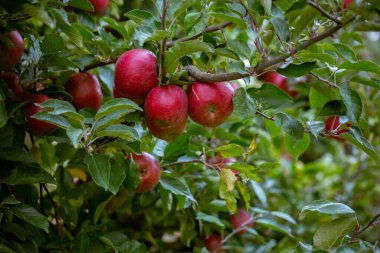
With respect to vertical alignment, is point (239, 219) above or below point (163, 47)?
below

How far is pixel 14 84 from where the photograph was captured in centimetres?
108

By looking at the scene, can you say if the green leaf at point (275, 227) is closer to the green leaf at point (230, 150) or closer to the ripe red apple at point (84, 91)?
the green leaf at point (230, 150)

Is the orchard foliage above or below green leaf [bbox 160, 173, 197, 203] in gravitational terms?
above

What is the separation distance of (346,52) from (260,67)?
11.2 inches

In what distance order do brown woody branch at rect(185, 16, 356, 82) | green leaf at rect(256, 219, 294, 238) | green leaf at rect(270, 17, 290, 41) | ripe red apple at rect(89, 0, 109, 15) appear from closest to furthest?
brown woody branch at rect(185, 16, 356, 82)
green leaf at rect(270, 17, 290, 41)
ripe red apple at rect(89, 0, 109, 15)
green leaf at rect(256, 219, 294, 238)

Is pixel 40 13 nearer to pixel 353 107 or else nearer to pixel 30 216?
pixel 30 216

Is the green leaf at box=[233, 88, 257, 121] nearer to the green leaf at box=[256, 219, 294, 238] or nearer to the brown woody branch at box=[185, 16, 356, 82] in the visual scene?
the brown woody branch at box=[185, 16, 356, 82]

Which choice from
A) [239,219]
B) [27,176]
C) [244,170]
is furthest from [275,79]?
[27,176]

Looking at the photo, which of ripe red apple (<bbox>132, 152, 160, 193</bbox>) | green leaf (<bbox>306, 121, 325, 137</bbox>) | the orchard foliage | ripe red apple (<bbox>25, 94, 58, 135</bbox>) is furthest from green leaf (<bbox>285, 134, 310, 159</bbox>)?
ripe red apple (<bbox>25, 94, 58, 135</bbox>)

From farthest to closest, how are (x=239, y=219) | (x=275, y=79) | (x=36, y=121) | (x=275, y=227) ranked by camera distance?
(x=275, y=79) < (x=239, y=219) < (x=275, y=227) < (x=36, y=121)

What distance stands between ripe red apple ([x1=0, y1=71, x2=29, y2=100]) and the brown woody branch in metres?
0.38

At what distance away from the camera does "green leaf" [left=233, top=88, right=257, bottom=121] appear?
900mm

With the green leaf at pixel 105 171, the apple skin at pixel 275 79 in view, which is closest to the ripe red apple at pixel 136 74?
the green leaf at pixel 105 171

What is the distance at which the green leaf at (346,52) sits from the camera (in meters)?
1.01
